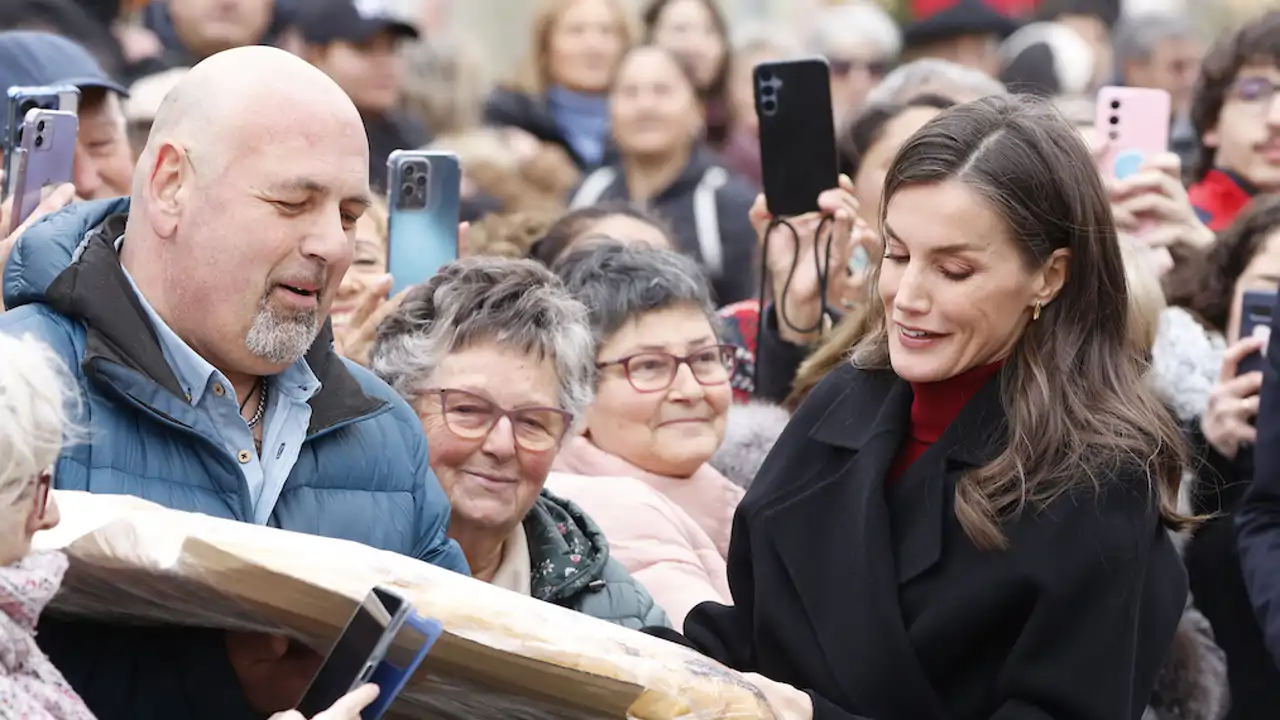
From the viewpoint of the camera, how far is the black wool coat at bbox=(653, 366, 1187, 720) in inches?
112

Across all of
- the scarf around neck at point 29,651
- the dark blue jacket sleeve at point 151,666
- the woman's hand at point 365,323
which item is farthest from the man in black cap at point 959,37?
the scarf around neck at point 29,651

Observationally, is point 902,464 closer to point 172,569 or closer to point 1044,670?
point 1044,670

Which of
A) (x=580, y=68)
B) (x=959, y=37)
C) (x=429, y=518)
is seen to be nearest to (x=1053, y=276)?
(x=429, y=518)

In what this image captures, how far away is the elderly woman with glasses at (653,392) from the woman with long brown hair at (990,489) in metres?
1.15

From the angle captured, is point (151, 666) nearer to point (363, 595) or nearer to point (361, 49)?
point (363, 595)

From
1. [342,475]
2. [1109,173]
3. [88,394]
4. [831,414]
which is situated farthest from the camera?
[1109,173]

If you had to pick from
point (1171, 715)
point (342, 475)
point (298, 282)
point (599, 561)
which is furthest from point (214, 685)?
point (1171, 715)

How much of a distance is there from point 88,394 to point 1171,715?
2556mm

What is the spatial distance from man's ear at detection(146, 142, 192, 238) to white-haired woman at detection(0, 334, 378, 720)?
520 mm

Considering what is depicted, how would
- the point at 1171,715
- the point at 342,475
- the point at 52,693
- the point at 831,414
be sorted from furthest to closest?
the point at 1171,715
the point at 831,414
the point at 342,475
the point at 52,693

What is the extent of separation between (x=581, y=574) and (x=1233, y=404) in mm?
1640

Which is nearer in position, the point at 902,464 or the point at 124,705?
the point at 124,705

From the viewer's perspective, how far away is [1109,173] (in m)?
5.25

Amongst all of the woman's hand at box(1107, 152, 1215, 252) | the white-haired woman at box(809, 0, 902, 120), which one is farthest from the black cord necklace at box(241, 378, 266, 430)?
the white-haired woman at box(809, 0, 902, 120)
